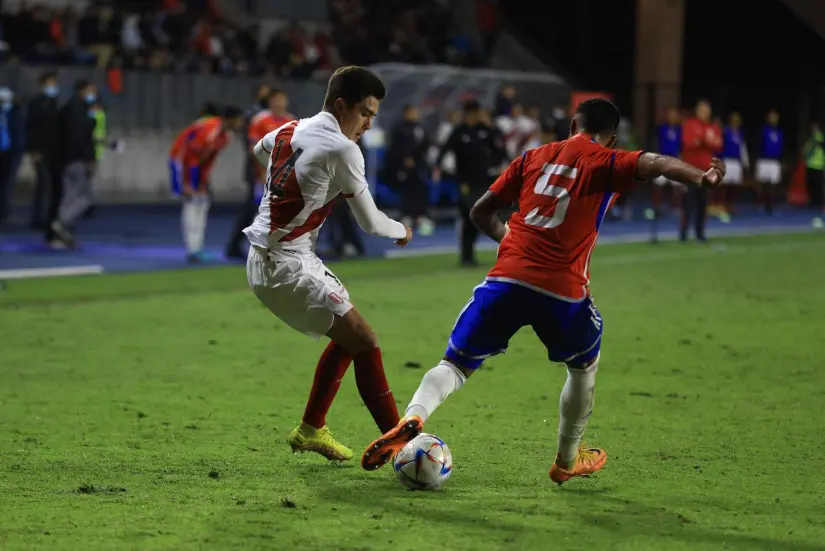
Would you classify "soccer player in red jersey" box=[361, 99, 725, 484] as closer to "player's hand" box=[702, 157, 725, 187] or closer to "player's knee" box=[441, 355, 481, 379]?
"player's knee" box=[441, 355, 481, 379]

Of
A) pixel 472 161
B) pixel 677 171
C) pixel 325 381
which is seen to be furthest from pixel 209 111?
pixel 677 171

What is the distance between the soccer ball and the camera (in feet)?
20.5

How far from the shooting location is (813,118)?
35.8m

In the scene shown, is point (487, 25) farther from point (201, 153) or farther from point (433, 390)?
point (433, 390)

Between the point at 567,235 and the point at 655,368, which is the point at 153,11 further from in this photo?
the point at 567,235

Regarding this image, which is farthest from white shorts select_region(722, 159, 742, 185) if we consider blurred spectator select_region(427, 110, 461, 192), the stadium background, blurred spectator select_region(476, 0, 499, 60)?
blurred spectator select_region(476, 0, 499, 60)

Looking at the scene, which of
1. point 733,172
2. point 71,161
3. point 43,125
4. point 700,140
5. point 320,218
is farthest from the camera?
point 733,172

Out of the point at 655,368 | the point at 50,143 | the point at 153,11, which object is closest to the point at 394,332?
the point at 655,368

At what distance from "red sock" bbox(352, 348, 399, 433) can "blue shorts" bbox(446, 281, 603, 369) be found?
57 centimetres

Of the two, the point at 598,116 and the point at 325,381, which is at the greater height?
the point at 598,116

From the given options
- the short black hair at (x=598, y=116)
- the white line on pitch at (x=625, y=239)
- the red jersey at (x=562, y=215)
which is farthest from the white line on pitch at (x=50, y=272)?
the short black hair at (x=598, y=116)

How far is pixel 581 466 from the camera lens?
6477 mm

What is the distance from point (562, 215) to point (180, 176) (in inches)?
455

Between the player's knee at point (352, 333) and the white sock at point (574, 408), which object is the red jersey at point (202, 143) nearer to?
the player's knee at point (352, 333)
